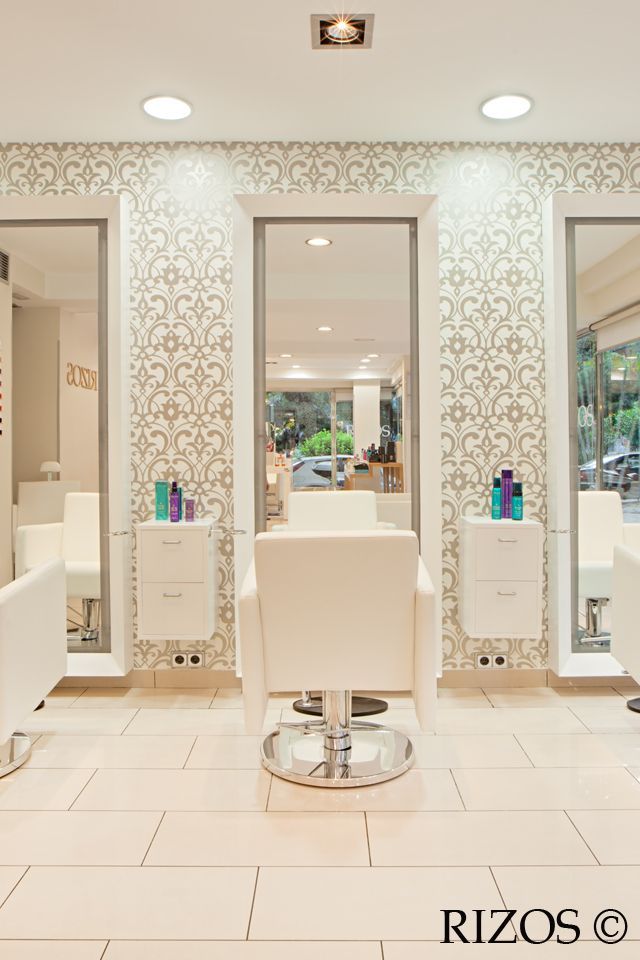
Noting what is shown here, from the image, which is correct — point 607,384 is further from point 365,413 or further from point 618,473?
point 365,413

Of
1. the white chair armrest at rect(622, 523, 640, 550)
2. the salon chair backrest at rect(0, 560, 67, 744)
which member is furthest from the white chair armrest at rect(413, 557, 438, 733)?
the white chair armrest at rect(622, 523, 640, 550)

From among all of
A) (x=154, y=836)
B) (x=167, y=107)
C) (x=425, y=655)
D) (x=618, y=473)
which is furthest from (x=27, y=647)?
(x=618, y=473)

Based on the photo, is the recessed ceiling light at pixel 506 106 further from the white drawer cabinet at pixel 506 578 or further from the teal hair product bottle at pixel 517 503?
the white drawer cabinet at pixel 506 578

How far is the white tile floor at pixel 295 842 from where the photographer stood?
1.75 m

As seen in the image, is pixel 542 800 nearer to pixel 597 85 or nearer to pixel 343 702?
pixel 343 702

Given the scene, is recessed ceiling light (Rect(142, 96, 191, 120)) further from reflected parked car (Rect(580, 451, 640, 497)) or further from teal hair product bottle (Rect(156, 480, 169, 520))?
reflected parked car (Rect(580, 451, 640, 497))

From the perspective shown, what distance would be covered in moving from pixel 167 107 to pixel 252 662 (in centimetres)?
234

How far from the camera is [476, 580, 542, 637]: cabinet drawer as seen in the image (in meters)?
3.35

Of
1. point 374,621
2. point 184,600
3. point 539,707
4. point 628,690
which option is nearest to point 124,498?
point 184,600

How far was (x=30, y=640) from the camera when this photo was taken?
2.64 meters

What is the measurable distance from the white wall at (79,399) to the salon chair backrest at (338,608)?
1.69 m

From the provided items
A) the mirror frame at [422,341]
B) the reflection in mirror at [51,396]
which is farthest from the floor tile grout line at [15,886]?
the reflection in mirror at [51,396]

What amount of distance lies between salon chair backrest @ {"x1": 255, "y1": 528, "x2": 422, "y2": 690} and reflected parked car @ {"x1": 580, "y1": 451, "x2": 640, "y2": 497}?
165cm

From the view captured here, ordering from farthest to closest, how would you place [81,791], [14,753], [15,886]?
[14,753], [81,791], [15,886]
